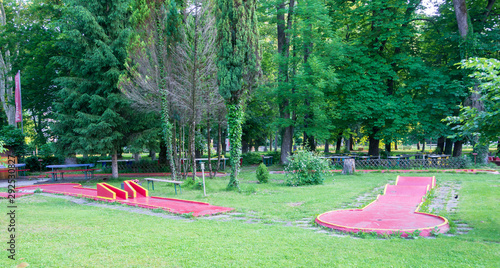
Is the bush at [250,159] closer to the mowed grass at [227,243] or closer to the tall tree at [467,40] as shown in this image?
the tall tree at [467,40]

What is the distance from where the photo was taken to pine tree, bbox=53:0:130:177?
20.4m

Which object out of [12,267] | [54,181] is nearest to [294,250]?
[12,267]

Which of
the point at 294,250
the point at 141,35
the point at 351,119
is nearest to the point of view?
the point at 294,250

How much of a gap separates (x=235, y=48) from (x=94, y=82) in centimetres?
1138

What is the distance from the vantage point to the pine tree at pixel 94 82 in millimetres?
20422

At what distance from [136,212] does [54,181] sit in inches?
541

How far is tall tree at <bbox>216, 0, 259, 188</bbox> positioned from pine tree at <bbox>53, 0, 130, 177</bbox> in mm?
8489

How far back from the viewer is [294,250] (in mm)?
6121

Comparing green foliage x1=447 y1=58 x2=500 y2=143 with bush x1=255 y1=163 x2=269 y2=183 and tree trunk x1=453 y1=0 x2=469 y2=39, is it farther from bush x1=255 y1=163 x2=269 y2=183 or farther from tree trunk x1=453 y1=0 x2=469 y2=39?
tree trunk x1=453 y1=0 x2=469 y2=39

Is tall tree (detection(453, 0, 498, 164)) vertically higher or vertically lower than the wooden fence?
higher

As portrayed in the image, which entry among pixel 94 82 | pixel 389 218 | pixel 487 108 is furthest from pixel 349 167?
pixel 94 82

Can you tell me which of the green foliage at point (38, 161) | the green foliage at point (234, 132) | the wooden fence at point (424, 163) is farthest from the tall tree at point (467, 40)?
the green foliage at point (38, 161)

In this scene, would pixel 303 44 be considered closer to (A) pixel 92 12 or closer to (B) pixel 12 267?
(A) pixel 92 12

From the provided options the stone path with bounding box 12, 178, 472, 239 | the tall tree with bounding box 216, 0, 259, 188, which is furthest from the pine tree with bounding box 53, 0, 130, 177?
the tall tree with bounding box 216, 0, 259, 188
